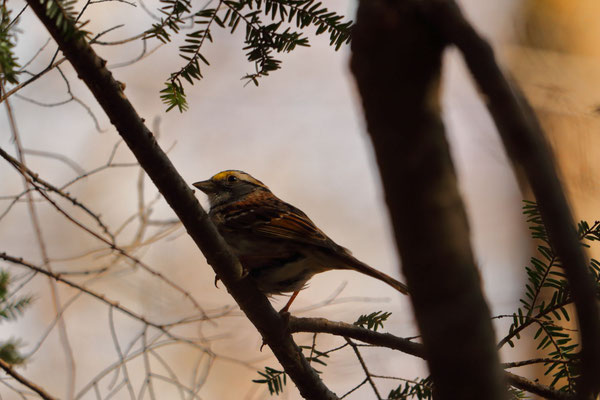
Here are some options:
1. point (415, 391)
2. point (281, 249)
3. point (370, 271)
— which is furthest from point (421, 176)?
point (281, 249)

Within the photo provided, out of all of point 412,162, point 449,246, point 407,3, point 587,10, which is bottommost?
point 449,246

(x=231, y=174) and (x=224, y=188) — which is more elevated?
(x=231, y=174)

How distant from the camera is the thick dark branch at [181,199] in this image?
1.89 meters

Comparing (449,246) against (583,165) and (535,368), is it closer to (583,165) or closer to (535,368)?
(583,165)

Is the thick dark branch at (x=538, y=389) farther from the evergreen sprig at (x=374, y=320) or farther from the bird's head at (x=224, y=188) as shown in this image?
the bird's head at (x=224, y=188)

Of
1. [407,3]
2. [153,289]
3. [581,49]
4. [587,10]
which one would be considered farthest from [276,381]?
[587,10]

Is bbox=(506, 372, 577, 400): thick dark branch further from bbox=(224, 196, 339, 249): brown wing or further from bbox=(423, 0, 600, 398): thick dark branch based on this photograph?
bbox=(423, 0, 600, 398): thick dark branch

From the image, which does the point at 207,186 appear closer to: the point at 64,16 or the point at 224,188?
the point at 224,188

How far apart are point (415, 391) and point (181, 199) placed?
1235mm

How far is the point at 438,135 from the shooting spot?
107 centimetres

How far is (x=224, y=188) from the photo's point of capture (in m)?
4.31

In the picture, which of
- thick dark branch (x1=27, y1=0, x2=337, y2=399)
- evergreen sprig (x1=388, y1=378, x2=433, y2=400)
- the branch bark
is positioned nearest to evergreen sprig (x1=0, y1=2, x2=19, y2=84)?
thick dark branch (x1=27, y1=0, x2=337, y2=399)

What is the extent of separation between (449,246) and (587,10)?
6.22 meters

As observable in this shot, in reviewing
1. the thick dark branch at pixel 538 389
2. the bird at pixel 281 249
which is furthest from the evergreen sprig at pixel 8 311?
the thick dark branch at pixel 538 389
